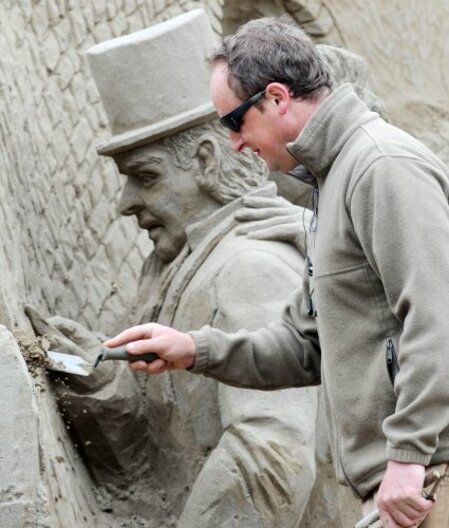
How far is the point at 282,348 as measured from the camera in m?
4.63

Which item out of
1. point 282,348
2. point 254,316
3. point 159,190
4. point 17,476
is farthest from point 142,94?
point 17,476

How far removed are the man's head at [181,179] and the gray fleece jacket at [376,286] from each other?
1.46 meters

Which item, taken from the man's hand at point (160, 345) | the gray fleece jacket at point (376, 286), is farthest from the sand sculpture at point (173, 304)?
the gray fleece jacket at point (376, 286)

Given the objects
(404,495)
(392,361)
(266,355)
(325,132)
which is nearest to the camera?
(404,495)

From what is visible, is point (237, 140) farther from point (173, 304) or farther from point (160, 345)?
point (173, 304)

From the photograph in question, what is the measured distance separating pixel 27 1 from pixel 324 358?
8.62ft

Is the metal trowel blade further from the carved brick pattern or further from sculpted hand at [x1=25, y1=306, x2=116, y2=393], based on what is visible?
the carved brick pattern

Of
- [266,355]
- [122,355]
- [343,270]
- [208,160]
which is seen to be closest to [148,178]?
[208,160]

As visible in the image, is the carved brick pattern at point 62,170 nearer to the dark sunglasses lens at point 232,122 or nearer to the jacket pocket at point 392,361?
the dark sunglasses lens at point 232,122

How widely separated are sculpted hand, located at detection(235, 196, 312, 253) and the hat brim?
0.26 m

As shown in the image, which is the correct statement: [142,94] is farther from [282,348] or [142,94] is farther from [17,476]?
[17,476]

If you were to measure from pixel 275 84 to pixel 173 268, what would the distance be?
165 centimetres

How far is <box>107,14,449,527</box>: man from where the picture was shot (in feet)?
12.9

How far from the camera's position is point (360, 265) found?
4.13 m
